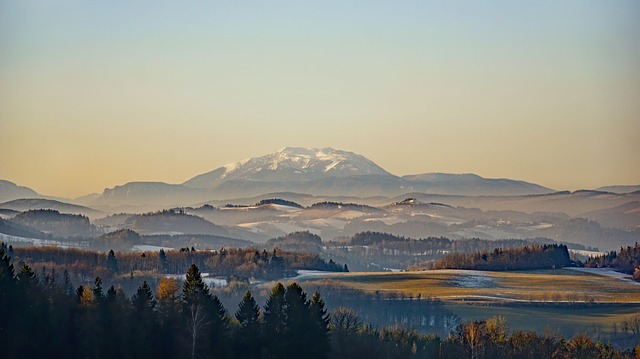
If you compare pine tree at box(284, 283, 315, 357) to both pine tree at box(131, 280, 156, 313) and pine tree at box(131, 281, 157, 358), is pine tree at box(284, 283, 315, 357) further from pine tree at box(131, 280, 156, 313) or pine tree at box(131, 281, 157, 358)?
pine tree at box(131, 280, 156, 313)

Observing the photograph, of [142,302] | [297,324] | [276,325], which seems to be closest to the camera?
[297,324]

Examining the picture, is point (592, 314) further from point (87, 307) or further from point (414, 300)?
point (87, 307)

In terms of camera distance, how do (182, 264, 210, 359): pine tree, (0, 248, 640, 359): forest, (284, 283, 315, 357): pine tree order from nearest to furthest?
(0, 248, 640, 359): forest → (182, 264, 210, 359): pine tree → (284, 283, 315, 357): pine tree

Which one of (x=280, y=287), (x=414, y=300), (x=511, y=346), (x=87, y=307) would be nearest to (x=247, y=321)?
(x=280, y=287)

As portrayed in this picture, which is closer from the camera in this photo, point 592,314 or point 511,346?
point 511,346

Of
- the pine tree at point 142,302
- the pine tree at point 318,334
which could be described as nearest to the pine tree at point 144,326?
the pine tree at point 142,302

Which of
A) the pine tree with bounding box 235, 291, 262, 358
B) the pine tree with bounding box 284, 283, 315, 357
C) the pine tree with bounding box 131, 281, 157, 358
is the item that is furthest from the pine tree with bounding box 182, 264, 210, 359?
the pine tree with bounding box 284, 283, 315, 357

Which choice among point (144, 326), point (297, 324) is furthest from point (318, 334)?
point (144, 326)

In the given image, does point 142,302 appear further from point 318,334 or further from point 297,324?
point 318,334

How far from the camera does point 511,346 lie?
12688 cm

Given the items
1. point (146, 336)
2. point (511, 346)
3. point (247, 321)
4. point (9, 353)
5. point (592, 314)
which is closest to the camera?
point (9, 353)

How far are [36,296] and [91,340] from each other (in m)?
7.32

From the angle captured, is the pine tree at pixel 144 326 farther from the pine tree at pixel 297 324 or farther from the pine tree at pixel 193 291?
the pine tree at pixel 297 324

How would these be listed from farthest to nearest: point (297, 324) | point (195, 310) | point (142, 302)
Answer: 1. point (142, 302)
2. point (297, 324)
3. point (195, 310)
